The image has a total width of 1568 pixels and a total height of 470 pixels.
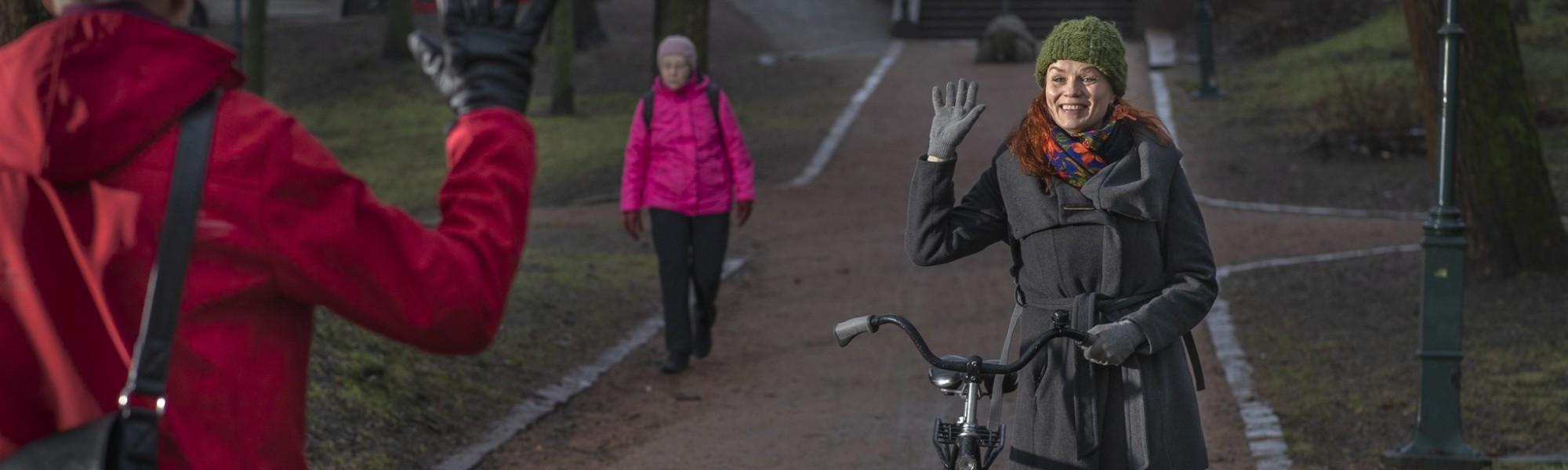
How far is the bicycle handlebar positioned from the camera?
12.2ft

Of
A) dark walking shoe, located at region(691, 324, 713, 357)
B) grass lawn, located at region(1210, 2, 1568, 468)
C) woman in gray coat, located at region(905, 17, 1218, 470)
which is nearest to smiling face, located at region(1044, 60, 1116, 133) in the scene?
woman in gray coat, located at region(905, 17, 1218, 470)

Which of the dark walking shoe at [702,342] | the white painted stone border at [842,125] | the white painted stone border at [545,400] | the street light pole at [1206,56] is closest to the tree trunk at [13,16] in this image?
the white painted stone border at [545,400]

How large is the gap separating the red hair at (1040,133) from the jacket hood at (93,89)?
2.39m

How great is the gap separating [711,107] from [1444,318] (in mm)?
3882

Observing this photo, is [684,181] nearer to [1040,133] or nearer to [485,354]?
[485,354]

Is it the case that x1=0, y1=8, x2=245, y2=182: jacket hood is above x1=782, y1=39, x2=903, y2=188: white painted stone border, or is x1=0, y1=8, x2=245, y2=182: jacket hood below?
above

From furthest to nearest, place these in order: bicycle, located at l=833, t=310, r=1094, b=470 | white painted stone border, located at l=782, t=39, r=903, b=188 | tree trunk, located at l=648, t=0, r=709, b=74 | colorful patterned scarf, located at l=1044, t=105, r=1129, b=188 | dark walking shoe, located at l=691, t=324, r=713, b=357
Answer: white painted stone border, located at l=782, t=39, r=903, b=188 → tree trunk, located at l=648, t=0, r=709, b=74 → dark walking shoe, located at l=691, t=324, r=713, b=357 → colorful patterned scarf, located at l=1044, t=105, r=1129, b=188 → bicycle, located at l=833, t=310, r=1094, b=470

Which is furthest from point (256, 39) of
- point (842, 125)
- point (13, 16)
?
point (13, 16)

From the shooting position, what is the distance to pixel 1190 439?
4215 millimetres

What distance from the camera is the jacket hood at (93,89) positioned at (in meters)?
2.24

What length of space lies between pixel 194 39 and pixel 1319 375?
24.9 feet

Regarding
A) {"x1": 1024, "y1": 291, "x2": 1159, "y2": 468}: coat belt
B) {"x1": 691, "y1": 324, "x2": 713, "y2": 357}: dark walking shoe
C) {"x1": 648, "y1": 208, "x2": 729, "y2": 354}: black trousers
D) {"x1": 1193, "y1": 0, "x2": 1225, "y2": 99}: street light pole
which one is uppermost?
{"x1": 1024, "y1": 291, "x2": 1159, "y2": 468}: coat belt

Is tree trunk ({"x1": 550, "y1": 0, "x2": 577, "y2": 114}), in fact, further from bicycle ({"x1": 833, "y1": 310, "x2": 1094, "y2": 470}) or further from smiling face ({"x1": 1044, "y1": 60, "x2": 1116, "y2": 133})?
bicycle ({"x1": 833, "y1": 310, "x2": 1094, "y2": 470})

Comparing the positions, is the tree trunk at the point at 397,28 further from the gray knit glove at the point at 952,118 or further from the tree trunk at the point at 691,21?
the gray knit glove at the point at 952,118
